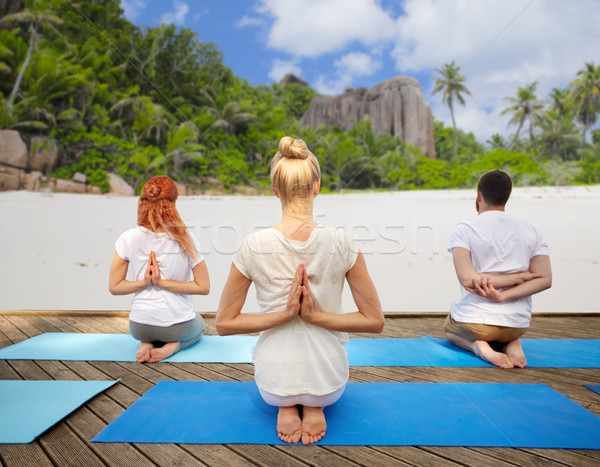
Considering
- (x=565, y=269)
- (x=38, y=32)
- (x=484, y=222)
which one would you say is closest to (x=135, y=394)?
(x=484, y=222)

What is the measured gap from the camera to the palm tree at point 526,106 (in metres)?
17.5

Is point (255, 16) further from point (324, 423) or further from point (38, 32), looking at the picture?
point (324, 423)

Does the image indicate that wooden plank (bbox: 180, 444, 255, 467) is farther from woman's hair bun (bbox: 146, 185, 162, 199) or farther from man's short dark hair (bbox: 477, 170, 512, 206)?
man's short dark hair (bbox: 477, 170, 512, 206)

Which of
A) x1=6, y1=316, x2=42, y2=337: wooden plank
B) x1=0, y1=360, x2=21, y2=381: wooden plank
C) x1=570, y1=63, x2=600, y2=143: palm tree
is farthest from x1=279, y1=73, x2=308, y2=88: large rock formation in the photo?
x1=0, y1=360, x2=21, y2=381: wooden plank

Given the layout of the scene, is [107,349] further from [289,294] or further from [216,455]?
[289,294]

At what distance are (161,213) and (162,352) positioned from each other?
84cm

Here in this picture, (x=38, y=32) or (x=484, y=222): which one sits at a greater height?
(x=38, y=32)

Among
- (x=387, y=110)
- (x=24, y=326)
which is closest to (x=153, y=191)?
(x=24, y=326)

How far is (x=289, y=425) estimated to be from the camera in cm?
142

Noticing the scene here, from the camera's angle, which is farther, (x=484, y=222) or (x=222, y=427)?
(x=484, y=222)

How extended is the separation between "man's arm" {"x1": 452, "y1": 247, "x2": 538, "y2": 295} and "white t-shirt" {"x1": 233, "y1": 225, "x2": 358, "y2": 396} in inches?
45.3

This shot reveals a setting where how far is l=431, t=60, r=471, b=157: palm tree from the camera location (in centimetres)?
2008

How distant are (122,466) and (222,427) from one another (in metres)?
0.37

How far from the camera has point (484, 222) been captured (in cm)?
228
